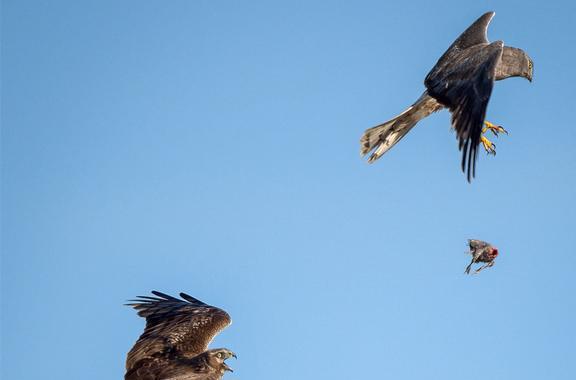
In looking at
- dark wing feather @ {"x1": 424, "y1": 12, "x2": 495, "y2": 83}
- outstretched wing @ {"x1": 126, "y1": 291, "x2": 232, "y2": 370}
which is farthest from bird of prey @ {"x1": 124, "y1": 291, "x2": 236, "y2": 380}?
dark wing feather @ {"x1": 424, "y1": 12, "x2": 495, "y2": 83}

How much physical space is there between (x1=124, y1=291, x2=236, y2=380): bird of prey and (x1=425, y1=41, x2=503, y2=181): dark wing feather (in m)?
4.75

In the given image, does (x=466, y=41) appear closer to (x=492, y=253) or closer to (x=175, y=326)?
(x=492, y=253)

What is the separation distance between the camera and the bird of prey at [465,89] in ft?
62.6

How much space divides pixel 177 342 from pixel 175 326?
501mm

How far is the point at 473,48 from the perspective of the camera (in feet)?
68.9

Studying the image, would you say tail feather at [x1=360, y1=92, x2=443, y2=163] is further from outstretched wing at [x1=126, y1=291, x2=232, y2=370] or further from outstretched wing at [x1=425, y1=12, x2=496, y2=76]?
outstretched wing at [x1=126, y1=291, x2=232, y2=370]

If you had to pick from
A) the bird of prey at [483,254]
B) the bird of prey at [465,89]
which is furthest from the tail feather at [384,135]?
the bird of prey at [483,254]

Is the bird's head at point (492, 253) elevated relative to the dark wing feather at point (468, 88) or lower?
lower

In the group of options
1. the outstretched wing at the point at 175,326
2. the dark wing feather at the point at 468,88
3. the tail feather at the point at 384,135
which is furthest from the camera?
the tail feather at the point at 384,135

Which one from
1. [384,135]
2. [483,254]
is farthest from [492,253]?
[384,135]

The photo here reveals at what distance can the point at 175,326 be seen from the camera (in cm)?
2138

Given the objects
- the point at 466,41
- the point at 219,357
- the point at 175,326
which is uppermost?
the point at 466,41

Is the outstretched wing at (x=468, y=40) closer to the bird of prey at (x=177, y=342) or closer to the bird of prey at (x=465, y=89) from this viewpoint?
the bird of prey at (x=465, y=89)

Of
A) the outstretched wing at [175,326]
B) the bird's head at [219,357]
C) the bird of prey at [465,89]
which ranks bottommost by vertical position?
the bird's head at [219,357]
